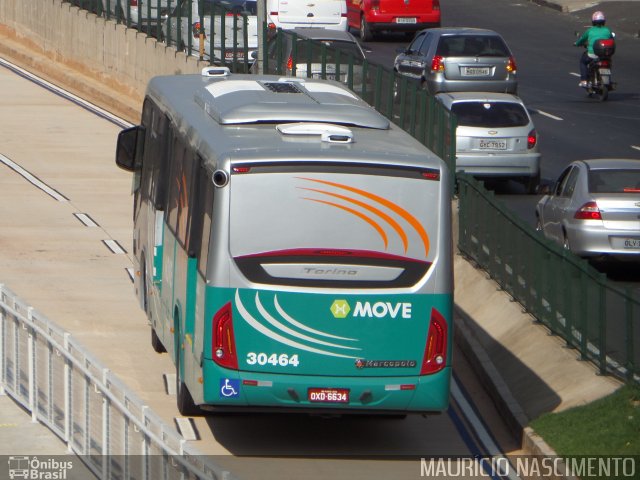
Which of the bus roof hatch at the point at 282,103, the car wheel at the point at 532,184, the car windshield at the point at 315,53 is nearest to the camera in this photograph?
the bus roof hatch at the point at 282,103

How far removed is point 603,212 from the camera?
20.3 m

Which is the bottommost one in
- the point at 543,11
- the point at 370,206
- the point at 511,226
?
the point at 543,11

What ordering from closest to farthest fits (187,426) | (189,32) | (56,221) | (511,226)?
(187,426)
(511,226)
(56,221)
(189,32)

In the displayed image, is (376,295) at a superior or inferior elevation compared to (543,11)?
superior

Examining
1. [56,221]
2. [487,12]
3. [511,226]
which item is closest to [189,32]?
[56,221]

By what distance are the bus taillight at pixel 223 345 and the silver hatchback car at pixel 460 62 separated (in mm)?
22160

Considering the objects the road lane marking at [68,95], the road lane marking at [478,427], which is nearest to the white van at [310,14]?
the road lane marking at [68,95]

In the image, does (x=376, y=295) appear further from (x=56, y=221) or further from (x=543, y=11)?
(x=543, y=11)

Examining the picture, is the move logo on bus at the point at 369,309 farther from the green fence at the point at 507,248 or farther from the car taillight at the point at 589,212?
the car taillight at the point at 589,212

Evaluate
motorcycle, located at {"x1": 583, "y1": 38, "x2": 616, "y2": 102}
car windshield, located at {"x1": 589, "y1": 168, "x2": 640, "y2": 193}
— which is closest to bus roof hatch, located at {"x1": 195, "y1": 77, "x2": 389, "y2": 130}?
car windshield, located at {"x1": 589, "y1": 168, "x2": 640, "y2": 193}

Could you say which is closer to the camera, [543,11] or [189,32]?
Answer: [189,32]

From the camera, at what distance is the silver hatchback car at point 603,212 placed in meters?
20.3

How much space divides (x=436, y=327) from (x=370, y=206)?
3.92 feet

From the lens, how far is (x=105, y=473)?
10.8 meters
